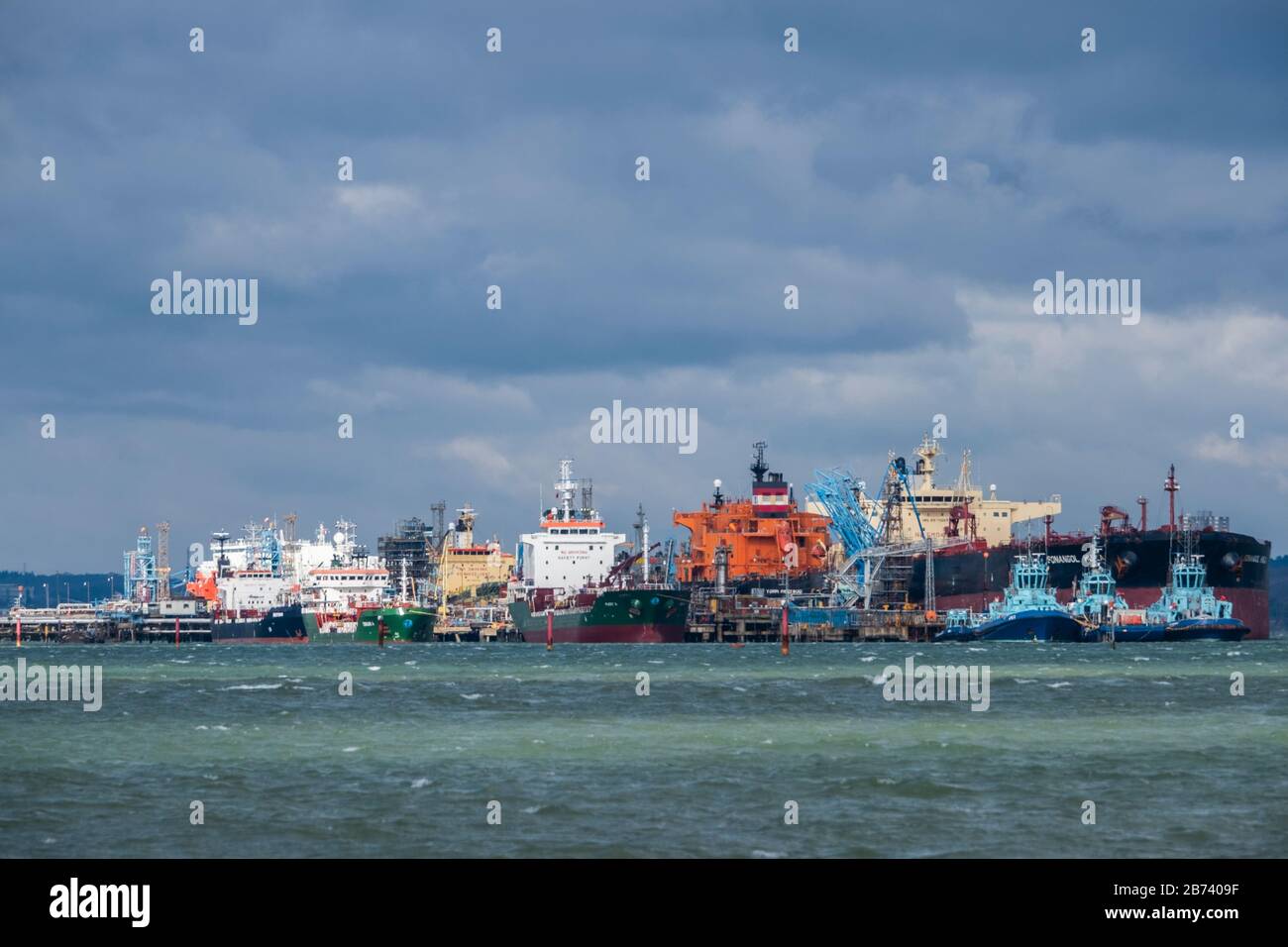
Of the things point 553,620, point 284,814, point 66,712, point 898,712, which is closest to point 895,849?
point 284,814

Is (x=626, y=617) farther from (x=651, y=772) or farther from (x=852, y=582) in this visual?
(x=651, y=772)

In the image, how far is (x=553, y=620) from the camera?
509 feet

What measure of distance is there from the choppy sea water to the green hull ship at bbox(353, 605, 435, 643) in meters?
96.6

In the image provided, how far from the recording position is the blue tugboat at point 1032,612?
136m

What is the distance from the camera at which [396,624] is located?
172625 mm

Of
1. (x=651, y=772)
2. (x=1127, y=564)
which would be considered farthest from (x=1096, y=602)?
(x=651, y=772)

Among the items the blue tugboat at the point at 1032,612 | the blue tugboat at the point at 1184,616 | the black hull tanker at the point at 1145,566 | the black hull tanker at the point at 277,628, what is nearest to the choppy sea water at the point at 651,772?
the blue tugboat at the point at 1184,616

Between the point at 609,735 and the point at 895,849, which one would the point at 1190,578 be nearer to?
the point at 609,735

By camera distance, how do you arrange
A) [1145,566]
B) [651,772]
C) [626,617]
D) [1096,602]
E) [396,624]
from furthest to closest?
1. [396,624]
2. [626,617]
3. [1145,566]
4. [1096,602]
5. [651,772]

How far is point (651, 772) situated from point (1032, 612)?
101331 millimetres

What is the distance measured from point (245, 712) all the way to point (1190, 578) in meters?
92.5

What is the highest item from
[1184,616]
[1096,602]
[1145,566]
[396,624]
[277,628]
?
[1145,566]

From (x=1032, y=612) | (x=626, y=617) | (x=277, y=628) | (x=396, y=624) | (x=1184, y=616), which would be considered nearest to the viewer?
(x=1184, y=616)

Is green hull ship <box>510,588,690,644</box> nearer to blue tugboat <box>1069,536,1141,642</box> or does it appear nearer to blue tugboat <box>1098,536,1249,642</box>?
blue tugboat <box>1069,536,1141,642</box>
